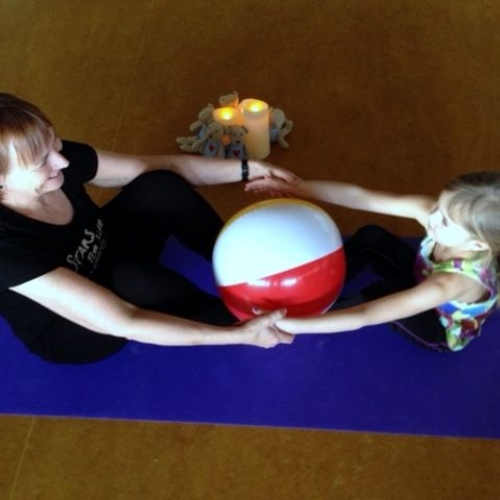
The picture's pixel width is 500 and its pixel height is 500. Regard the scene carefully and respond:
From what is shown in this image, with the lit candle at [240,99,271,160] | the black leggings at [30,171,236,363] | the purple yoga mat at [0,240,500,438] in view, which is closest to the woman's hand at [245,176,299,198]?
the black leggings at [30,171,236,363]

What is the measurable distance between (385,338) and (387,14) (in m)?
1.83

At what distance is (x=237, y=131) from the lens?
217 centimetres

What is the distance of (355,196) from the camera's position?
1589mm

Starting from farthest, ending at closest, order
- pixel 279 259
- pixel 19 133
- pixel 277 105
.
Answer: pixel 277 105, pixel 279 259, pixel 19 133

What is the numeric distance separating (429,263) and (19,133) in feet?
3.35

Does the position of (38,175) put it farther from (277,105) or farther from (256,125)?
(277,105)

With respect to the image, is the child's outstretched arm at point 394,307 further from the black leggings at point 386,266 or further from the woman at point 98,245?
the black leggings at point 386,266

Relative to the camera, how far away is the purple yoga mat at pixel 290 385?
58.5 inches

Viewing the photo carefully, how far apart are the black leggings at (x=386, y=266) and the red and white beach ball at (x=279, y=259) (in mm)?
209

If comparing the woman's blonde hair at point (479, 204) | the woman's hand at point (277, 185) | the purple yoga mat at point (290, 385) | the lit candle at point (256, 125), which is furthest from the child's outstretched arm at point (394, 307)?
the lit candle at point (256, 125)

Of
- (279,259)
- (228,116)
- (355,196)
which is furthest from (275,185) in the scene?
(228,116)

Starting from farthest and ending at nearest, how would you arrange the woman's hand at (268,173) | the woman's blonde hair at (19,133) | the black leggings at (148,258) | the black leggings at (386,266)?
the woman's hand at (268,173) → the black leggings at (386,266) → the black leggings at (148,258) → the woman's blonde hair at (19,133)

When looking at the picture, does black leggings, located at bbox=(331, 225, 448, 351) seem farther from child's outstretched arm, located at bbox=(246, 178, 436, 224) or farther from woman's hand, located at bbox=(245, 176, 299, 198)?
woman's hand, located at bbox=(245, 176, 299, 198)

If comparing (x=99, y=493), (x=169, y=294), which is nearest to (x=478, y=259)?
(x=169, y=294)
